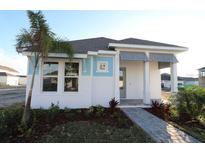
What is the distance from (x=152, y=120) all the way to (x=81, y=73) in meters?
5.03

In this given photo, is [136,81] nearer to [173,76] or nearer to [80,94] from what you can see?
[173,76]

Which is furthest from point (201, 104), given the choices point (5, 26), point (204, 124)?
point (5, 26)

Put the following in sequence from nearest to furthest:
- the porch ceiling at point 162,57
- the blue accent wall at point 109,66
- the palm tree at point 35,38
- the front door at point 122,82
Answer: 1. the palm tree at point 35,38
2. the blue accent wall at point 109,66
3. the porch ceiling at point 162,57
4. the front door at point 122,82

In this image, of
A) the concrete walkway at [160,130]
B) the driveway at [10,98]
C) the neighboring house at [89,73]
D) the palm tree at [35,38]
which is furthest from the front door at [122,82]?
the driveway at [10,98]

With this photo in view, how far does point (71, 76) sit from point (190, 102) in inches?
267

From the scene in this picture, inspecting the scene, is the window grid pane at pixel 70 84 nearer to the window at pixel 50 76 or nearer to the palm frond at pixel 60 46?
the window at pixel 50 76

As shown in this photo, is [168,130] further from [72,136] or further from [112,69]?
[112,69]

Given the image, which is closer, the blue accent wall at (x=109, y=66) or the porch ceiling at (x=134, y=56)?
the blue accent wall at (x=109, y=66)

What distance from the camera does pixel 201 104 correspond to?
7.31 metres

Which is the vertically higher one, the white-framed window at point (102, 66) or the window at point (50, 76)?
the white-framed window at point (102, 66)

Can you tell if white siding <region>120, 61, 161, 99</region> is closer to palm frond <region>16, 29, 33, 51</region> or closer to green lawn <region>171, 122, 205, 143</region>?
green lawn <region>171, 122, 205, 143</region>

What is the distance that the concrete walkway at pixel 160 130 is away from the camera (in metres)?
5.28

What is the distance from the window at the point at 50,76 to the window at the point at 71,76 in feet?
2.01

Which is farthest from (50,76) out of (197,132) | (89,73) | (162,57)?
(197,132)
